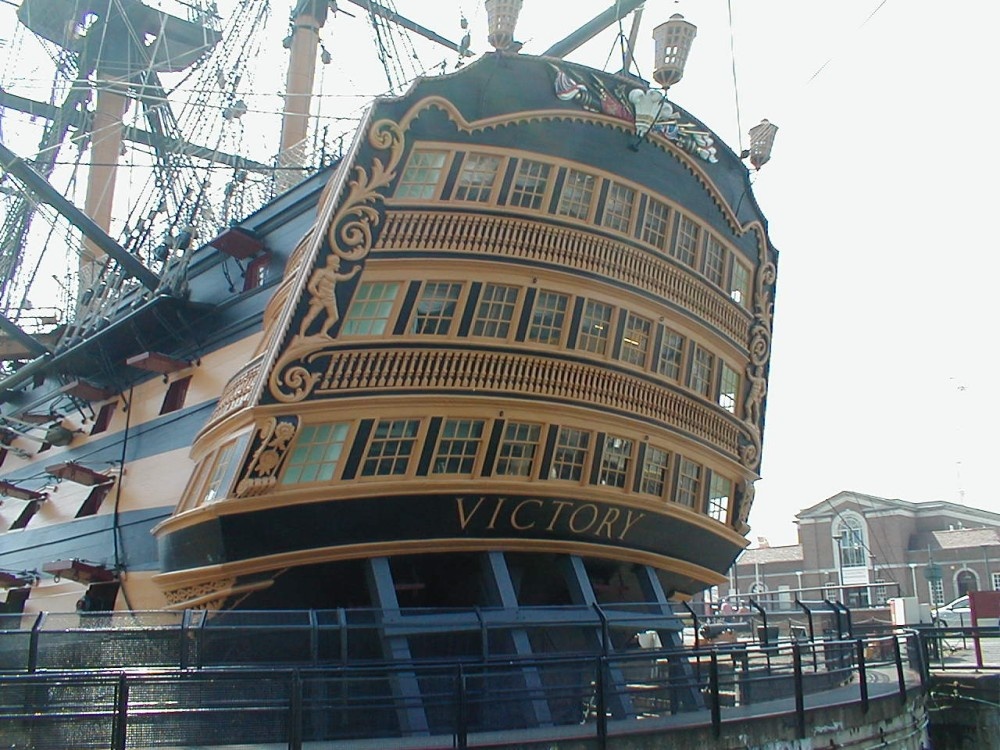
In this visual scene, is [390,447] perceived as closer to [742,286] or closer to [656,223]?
[656,223]

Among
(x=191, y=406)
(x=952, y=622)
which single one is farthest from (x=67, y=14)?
(x=952, y=622)

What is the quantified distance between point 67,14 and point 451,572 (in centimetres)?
2750

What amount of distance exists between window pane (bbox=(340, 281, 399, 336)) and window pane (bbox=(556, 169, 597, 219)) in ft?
8.65

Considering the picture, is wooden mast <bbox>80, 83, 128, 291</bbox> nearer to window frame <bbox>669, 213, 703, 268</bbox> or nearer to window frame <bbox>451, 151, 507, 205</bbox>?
window frame <bbox>451, 151, 507, 205</bbox>

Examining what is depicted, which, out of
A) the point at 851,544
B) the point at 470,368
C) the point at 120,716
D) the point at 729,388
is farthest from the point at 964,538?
the point at 120,716

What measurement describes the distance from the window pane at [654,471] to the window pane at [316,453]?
15.1 ft

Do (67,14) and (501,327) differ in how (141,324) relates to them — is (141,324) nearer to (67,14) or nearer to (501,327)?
(501,327)

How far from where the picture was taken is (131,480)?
52.5 ft

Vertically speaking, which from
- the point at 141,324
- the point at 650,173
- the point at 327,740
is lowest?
the point at 327,740

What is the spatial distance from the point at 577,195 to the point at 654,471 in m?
4.18

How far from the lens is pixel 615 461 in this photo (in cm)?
1381

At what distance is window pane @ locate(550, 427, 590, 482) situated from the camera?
43.4ft

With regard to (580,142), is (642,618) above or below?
below

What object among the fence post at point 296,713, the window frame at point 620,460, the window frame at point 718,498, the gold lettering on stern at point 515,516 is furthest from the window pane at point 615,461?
the fence post at point 296,713
